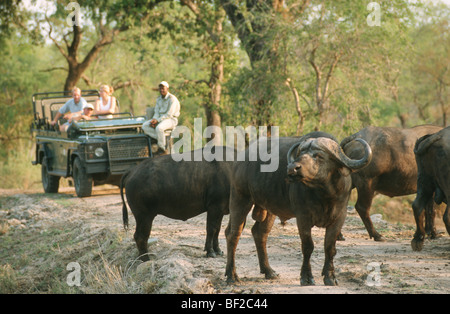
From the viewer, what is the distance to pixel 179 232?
10.9m

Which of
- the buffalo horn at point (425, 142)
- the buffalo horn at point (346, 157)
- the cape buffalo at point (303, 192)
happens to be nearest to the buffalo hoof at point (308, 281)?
the cape buffalo at point (303, 192)

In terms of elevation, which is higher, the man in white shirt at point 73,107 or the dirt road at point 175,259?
the man in white shirt at point 73,107

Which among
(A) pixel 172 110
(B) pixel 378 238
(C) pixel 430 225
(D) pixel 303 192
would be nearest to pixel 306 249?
(D) pixel 303 192

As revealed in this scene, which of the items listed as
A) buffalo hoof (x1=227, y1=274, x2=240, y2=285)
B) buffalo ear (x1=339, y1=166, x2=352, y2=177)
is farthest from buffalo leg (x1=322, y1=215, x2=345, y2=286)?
buffalo hoof (x1=227, y1=274, x2=240, y2=285)

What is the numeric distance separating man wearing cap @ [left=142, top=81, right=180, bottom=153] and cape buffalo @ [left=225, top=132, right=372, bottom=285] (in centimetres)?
679

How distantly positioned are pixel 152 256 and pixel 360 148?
3687 millimetres

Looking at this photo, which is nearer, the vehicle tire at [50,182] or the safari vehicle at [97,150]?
the safari vehicle at [97,150]

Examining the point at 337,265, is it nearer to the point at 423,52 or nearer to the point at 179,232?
the point at 179,232

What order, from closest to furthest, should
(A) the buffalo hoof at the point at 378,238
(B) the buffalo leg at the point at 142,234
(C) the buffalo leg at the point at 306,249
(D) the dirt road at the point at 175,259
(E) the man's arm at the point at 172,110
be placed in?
(C) the buffalo leg at the point at 306,249 → (D) the dirt road at the point at 175,259 → (B) the buffalo leg at the point at 142,234 → (A) the buffalo hoof at the point at 378,238 → (E) the man's arm at the point at 172,110

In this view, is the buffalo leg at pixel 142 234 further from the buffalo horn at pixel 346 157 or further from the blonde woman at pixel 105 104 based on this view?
the blonde woman at pixel 105 104

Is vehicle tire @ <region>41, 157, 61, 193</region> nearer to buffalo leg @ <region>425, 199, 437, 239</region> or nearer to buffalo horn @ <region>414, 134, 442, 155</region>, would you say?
buffalo leg @ <region>425, 199, 437, 239</region>

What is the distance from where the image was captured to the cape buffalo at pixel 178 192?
28.6 feet

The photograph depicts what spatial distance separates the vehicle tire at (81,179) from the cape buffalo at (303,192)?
820 centimetres
